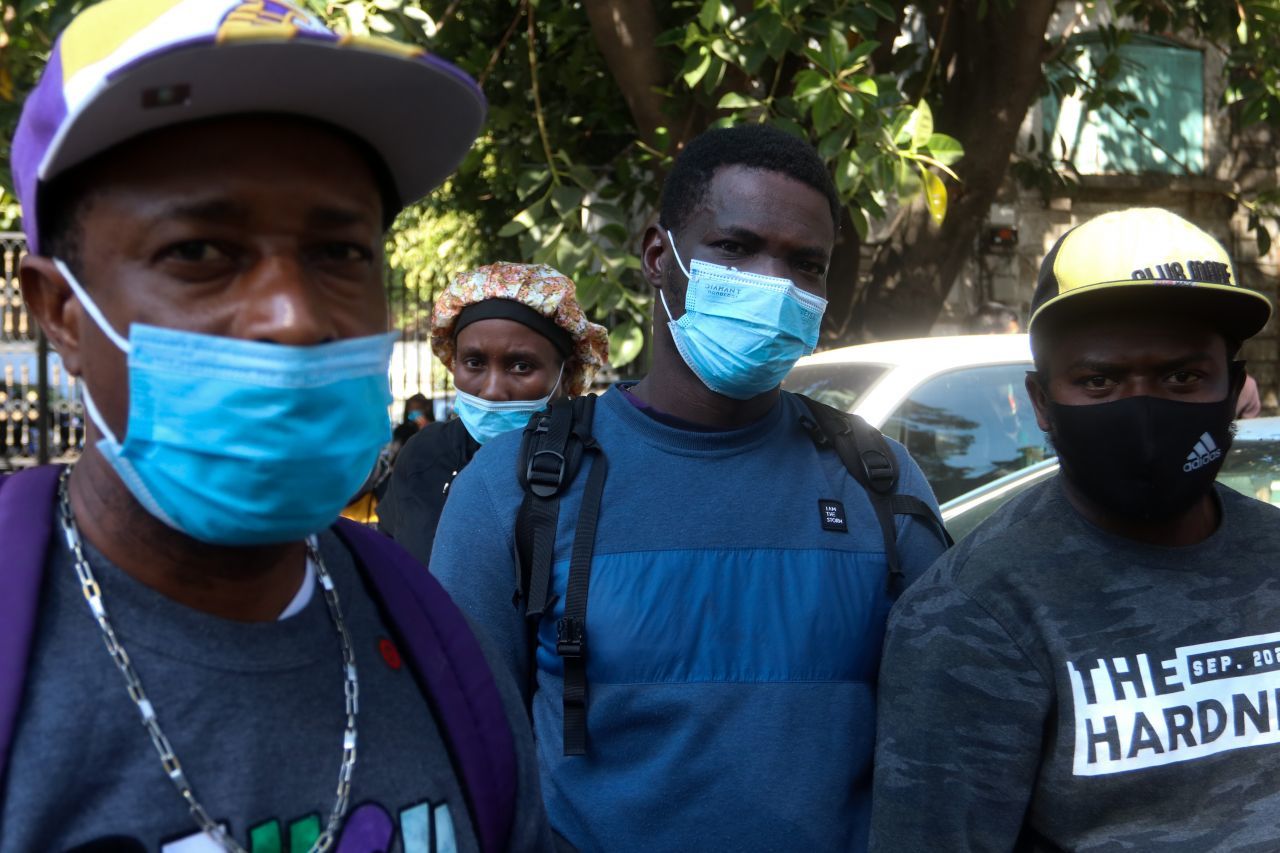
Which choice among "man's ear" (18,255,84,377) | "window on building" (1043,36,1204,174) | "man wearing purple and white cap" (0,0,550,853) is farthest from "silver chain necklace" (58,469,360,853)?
"window on building" (1043,36,1204,174)

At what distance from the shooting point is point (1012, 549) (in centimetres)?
188

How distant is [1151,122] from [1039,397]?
13015 millimetres

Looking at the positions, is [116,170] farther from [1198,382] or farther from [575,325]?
[575,325]

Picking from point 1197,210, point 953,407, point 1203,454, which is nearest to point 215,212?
point 1203,454

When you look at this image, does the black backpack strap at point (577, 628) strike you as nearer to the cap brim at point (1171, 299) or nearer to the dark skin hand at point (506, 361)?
the cap brim at point (1171, 299)

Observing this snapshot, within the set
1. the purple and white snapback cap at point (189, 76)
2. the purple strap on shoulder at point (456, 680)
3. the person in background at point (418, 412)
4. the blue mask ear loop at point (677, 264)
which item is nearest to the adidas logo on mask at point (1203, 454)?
the blue mask ear loop at point (677, 264)

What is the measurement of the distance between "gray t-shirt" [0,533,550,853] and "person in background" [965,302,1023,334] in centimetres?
818

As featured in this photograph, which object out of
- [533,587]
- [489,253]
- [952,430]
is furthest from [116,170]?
[489,253]

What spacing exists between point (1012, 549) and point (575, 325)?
1.84 meters

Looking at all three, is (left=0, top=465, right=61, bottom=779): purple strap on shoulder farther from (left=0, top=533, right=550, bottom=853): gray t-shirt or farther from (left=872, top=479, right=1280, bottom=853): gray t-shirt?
(left=872, top=479, right=1280, bottom=853): gray t-shirt

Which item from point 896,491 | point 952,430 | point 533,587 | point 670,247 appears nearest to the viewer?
point 533,587

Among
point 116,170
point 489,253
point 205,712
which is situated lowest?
point 205,712

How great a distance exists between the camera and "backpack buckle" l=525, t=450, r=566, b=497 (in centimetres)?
208

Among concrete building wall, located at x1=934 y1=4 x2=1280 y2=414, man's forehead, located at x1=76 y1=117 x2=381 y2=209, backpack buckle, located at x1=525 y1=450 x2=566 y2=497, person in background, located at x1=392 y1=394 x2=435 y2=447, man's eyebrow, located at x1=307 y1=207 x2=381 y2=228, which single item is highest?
concrete building wall, located at x1=934 y1=4 x2=1280 y2=414
